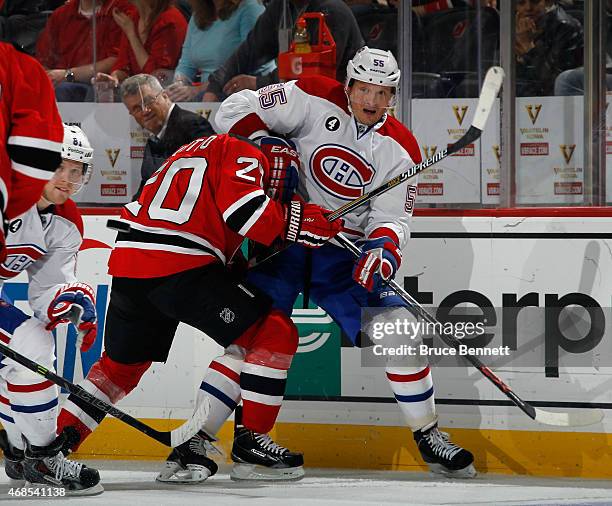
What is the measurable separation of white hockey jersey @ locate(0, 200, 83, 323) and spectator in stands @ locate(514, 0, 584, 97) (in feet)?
4.83

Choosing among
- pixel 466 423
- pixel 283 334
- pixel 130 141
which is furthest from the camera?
pixel 130 141

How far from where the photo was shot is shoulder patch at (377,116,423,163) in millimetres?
3723

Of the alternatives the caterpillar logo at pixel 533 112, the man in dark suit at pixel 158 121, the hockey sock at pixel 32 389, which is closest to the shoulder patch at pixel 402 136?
the caterpillar logo at pixel 533 112

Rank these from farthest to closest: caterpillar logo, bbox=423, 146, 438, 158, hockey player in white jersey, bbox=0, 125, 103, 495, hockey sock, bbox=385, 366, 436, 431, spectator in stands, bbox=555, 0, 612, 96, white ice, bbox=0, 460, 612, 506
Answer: caterpillar logo, bbox=423, 146, 438, 158
spectator in stands, bbox=555, 0, 612, 96
hockey sock, bbox=385, 366, 436, 431
hockey player in white jersey, bbox=0, 125, 103, 495
white ice, bbox=0, 460, 612, 506

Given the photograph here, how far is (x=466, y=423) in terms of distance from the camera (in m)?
3.82

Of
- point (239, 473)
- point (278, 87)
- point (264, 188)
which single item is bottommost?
point (239, 473)

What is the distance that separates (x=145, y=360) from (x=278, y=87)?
891 millimetres

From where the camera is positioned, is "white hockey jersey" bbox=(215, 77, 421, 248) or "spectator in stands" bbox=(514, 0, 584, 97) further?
"spectator in stands" bbox=(514, 0, 584, 97)

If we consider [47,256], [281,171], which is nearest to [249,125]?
[281,171]

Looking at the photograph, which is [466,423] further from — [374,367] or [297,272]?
[297,272]

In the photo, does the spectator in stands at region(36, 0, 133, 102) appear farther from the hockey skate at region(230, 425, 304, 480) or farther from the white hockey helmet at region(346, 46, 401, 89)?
the hockey skate at region(230, 425, 304, 480)

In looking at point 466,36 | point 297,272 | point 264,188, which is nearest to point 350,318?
point 297,272

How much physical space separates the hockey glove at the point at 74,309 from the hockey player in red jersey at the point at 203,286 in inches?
2.7

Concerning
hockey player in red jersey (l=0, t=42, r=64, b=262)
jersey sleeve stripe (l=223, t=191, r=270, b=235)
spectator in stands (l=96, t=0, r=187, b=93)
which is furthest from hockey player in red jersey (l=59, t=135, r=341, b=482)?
spectator in stands (l=96, t=0, r=187, b=93)
